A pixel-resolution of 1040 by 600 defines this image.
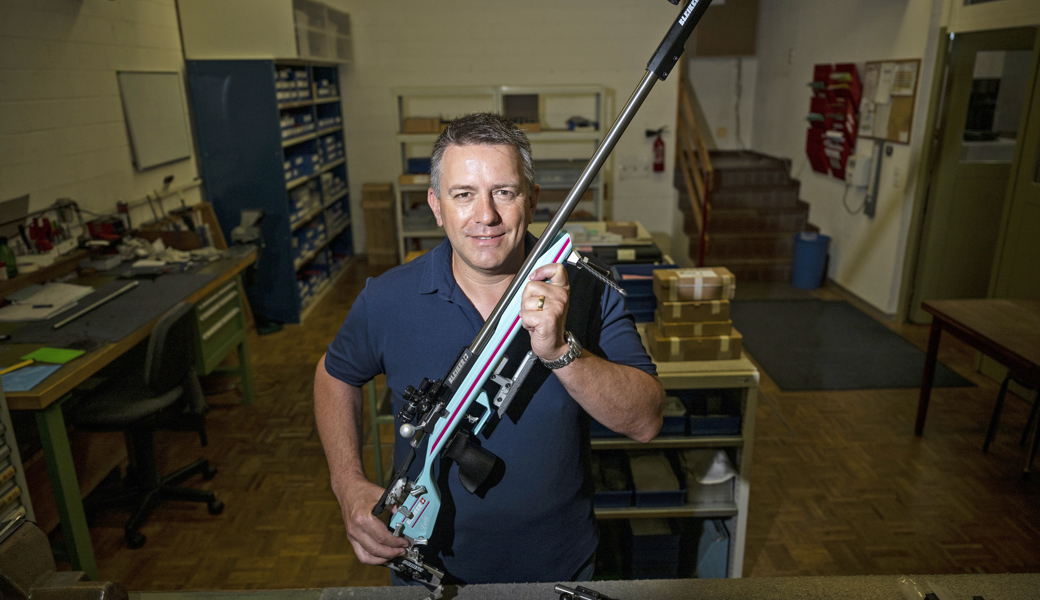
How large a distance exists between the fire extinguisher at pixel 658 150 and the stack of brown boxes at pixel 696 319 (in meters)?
5.07

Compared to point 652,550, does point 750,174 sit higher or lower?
higher

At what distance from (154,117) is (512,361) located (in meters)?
4.17

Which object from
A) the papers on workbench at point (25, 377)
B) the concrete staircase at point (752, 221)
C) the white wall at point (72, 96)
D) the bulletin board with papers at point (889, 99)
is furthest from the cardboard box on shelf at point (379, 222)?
the papers on workbench at point (25, 377)

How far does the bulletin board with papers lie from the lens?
4754mm

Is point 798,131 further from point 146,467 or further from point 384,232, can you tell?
point 146,467

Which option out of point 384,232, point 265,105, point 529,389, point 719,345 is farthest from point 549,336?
point 384,232

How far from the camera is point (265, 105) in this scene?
4832mm

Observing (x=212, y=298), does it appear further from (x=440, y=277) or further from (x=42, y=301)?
(x=440, y=277)

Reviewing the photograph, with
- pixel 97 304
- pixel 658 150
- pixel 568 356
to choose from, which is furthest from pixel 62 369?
pixel 658 150

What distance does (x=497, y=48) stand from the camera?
6.92 metres

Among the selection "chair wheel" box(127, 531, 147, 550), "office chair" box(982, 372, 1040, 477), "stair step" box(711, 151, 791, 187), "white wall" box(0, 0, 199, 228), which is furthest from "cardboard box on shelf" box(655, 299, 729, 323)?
"stair step" box(711, 151, 791, 187)

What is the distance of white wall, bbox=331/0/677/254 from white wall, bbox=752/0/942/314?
4.14 ft

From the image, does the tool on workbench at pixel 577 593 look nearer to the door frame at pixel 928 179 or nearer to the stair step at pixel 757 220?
the door frame at pixel 928 179

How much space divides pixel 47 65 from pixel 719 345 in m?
3.71
